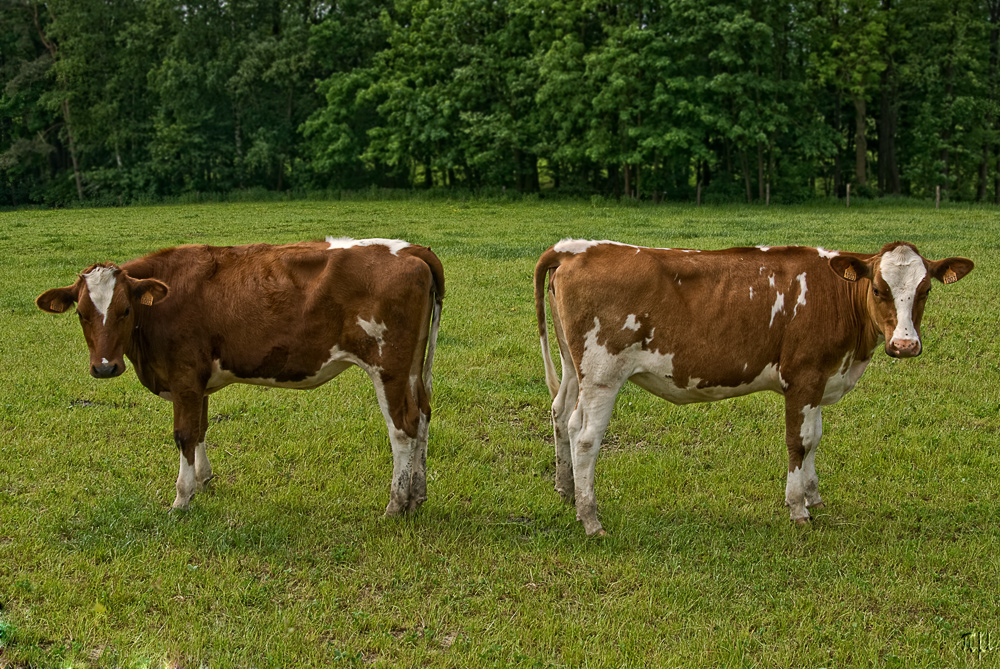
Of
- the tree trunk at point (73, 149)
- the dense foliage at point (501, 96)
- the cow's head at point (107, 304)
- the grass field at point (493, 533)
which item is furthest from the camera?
the tree trunk at point (73, 149)

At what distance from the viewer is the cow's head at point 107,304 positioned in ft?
20.2

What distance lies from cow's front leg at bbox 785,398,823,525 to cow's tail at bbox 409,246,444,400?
2775 millimetres

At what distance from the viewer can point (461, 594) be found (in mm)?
5445

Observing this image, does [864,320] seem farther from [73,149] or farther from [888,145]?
[73,149]

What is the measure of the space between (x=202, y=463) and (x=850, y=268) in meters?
5.34

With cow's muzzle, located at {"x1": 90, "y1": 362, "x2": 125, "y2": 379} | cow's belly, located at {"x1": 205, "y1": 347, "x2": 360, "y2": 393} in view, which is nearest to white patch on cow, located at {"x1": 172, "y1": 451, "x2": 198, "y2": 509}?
cow's belly, located at {"x1": 205, "y1": 347, "x2": 360, "y2": 393}

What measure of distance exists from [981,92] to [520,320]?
4291 cm

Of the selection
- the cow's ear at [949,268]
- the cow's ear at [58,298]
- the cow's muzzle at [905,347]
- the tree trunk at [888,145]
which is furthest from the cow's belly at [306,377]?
the tree trunk at [888,145]

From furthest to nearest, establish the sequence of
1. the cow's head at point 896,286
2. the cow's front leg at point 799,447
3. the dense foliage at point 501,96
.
Result: the dense foliage at point 501,96
the cow's front leg at point 799,447
the cow's head at point 896,286

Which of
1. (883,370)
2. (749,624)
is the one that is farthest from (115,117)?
(749,624)

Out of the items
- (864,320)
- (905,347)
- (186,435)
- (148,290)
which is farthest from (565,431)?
(148,290)

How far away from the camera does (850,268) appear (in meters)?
6.32

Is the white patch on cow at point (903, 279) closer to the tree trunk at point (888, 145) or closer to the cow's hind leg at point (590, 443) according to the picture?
the cow's hind leg at point (590, 443)

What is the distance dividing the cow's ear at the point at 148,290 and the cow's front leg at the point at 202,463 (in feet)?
3.44
